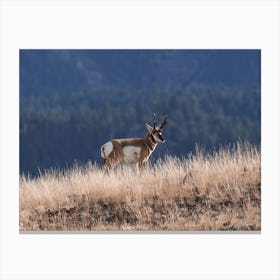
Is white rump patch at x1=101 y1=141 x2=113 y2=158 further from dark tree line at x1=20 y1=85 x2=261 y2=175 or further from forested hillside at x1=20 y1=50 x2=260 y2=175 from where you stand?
forested hillside at x1=20 y1=50 x2=260 y2=175

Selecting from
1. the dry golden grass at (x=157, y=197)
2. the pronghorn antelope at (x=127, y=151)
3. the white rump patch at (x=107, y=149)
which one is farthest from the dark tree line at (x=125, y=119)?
the dry golden grass at (x=157, y=197)

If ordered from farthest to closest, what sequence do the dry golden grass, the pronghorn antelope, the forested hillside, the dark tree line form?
the forested hillside < the dark tree line < the pronghorn antelope < the dry golden grass

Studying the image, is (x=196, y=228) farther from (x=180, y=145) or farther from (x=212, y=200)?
(x=180, y=145)

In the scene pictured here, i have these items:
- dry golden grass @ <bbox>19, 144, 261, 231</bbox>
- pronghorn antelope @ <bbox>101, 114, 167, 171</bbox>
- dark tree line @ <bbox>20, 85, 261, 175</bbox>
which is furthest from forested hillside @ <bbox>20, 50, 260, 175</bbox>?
dry golden grass @ <bbox>19, 144, 261, 231</bbox>

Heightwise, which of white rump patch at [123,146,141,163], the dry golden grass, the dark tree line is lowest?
the dry golden grass

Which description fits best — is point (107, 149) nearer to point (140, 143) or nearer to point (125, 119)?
point (140, 143)

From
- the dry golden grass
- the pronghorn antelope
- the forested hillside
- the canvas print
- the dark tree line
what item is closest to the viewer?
the dry golden grass
